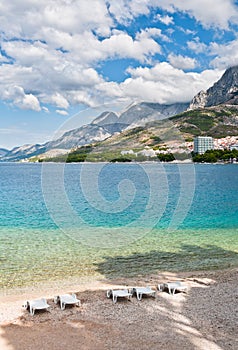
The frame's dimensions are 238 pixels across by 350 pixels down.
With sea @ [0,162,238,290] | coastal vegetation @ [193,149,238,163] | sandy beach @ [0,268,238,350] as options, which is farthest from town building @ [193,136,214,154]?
sandy beach @ [0,268,238,350]

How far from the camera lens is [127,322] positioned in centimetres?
1010

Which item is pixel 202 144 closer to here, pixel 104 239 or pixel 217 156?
pixel 217 156

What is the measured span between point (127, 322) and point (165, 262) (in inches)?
307

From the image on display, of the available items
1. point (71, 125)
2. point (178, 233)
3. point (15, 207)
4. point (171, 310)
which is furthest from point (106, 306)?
point (15, 207)

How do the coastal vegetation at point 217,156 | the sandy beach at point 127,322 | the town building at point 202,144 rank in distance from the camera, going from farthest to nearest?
the coastal vegetation at point 217,156
the town building at point 202,144
the sandy beach at point 127,322

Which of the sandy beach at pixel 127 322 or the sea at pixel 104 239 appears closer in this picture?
the sandy beach at pixel 127 322

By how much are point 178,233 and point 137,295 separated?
13.6 metres

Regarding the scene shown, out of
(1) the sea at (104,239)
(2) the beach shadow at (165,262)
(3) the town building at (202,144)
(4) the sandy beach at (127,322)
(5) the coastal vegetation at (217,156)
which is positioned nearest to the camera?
(4) the sandy beach at (127,322)

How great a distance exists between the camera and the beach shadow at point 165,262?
16.2 meters

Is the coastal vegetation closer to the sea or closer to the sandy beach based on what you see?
the sea

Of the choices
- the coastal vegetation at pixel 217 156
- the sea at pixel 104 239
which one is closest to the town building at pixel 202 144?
the coastal vegetation at pixel 217 156

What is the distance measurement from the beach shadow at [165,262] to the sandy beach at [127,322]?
2897 mm

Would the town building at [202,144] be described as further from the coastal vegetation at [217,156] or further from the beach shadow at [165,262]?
the beach shadow at [165,262]

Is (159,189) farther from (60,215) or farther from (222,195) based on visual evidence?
(60,215)
